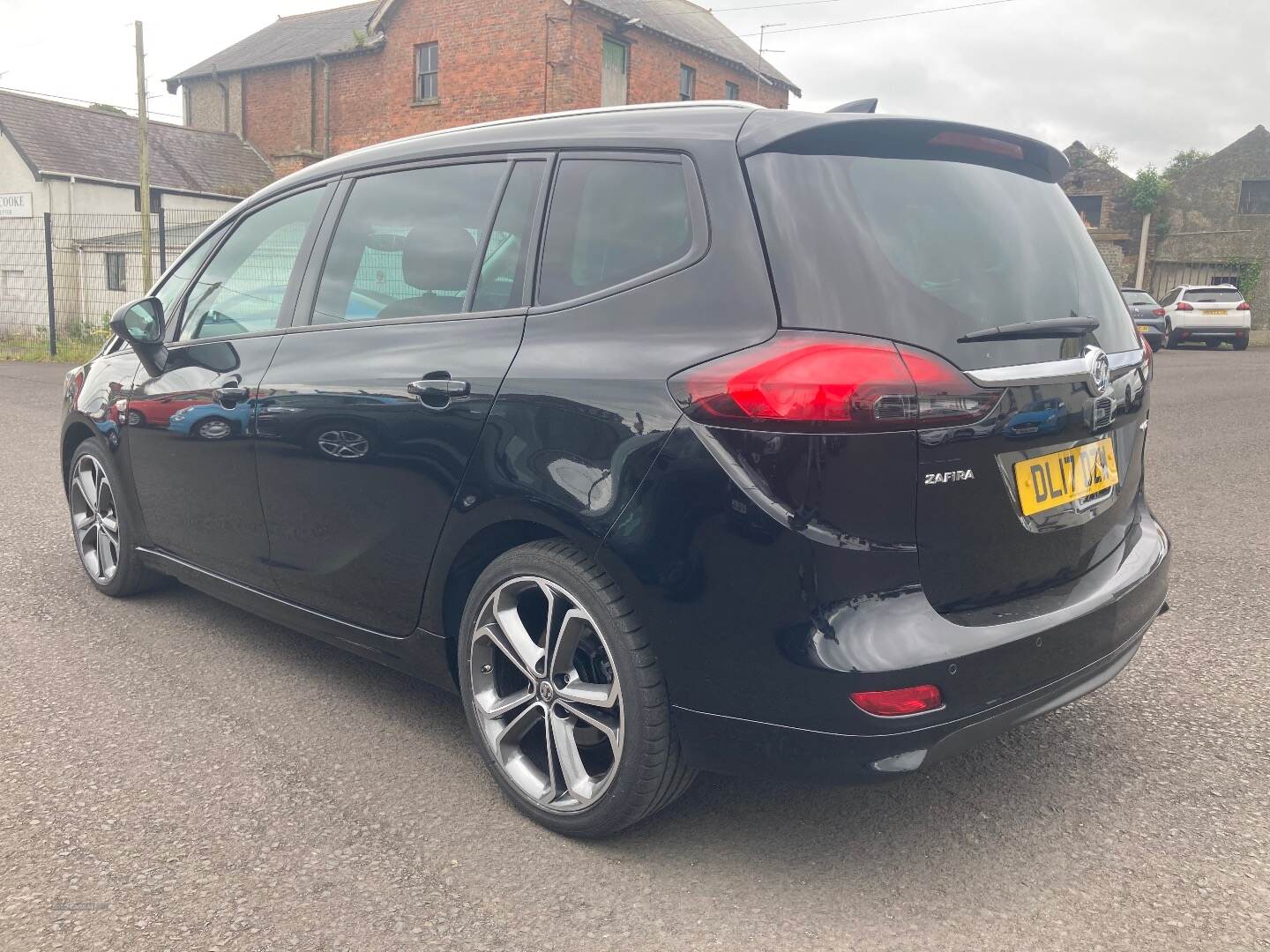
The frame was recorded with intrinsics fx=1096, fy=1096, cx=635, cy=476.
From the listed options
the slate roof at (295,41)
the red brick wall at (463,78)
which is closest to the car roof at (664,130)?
the red brick wall at (463,78)

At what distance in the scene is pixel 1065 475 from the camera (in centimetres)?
254

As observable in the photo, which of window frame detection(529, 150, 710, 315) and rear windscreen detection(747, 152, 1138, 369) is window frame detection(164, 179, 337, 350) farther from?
rear windscreen detection(747, 152, 1138, 369)

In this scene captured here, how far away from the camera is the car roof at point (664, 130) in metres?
2.51

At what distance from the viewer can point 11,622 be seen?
14.2 ft

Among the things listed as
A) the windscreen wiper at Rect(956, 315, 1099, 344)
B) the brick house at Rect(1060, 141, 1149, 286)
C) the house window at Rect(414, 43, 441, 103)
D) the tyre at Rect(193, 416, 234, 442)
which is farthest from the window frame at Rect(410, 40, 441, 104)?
the windscreen wiper at Rect(956, 315, 1099, 344)

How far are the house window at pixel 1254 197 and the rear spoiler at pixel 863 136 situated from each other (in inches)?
1892

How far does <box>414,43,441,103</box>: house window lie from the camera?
3016 centimetres

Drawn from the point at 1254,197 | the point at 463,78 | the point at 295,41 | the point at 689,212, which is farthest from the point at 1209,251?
the point at 689,212

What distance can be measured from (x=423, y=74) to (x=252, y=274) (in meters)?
29.0

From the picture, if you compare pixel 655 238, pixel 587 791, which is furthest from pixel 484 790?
pixel 655 238

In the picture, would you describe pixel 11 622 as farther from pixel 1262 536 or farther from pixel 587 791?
pixel 1262 536

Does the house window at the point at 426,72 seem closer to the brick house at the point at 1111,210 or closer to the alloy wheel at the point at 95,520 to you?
the brick house at the point at 1111,210

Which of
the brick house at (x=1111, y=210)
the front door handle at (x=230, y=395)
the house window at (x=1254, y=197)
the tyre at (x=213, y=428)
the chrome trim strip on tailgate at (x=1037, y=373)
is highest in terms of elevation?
the house window at (x=1254, y=197)

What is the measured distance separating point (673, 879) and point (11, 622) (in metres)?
3.14
